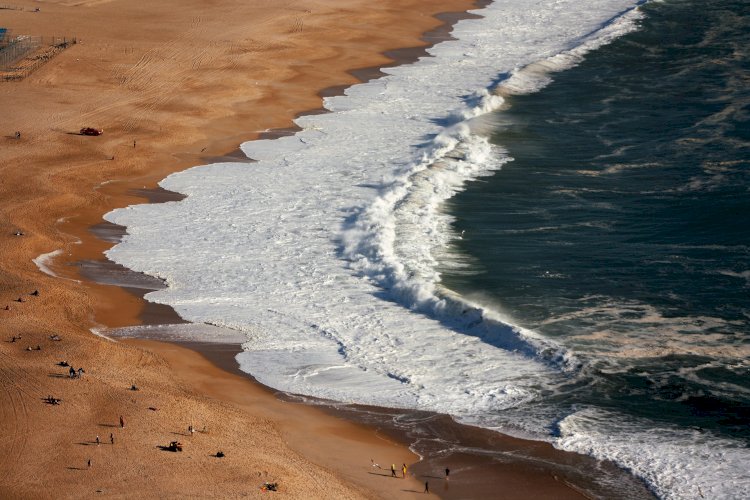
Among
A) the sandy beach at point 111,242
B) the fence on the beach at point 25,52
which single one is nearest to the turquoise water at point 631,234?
the sandy beach at point 111,242

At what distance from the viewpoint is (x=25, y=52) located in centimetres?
5666

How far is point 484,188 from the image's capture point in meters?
42.1

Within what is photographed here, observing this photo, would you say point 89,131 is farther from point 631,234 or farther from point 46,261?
point 631,234

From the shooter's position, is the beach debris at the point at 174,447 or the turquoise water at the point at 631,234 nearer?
the beach debris at the point at 174,447

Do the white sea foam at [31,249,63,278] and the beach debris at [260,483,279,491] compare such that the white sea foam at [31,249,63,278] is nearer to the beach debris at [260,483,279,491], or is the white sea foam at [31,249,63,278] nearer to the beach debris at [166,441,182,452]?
the beach debris at [166,441,182,452]

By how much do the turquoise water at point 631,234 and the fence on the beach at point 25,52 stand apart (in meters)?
23.6

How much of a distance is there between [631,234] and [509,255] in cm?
452

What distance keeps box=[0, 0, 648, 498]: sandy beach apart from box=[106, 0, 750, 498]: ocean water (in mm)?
1799

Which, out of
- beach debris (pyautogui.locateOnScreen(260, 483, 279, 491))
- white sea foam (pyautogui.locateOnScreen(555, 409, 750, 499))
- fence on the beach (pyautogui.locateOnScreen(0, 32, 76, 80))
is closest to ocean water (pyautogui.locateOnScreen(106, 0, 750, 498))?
white sea foam (pyautogui.locateOnScreen(555, 409, 750, 499))

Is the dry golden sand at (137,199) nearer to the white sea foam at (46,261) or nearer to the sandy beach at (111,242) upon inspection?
the sandy beach at (111,242)

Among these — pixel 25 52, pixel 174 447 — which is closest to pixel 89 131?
pixel 25 52

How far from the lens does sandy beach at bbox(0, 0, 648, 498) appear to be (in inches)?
922

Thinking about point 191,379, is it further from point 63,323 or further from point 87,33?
point 87,33

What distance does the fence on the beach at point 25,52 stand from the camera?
53800 millimetres
